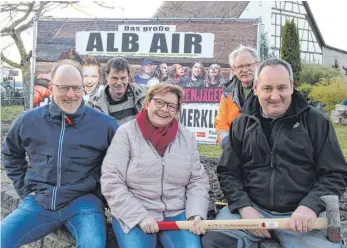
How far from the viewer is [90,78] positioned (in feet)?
28.3

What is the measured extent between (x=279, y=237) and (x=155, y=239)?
814 mm

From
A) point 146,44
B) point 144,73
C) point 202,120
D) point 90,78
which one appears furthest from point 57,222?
point 90,78

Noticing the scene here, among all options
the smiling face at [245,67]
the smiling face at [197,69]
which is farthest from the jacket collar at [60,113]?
the smiling face at [197,69]

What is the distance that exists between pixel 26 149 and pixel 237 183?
5.09 ft

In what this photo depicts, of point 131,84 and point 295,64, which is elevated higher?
point 295,64

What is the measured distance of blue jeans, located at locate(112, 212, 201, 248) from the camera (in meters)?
2.89

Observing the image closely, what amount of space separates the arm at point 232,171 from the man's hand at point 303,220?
1.28ft

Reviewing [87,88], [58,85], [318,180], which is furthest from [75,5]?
[318,180]

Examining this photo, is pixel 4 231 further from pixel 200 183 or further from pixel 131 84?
pixel 131 84

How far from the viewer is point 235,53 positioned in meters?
3.99

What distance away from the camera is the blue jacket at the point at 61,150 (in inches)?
125

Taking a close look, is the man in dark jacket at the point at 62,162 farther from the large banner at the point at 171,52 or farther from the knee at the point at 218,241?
the large banner at the point at 171,52

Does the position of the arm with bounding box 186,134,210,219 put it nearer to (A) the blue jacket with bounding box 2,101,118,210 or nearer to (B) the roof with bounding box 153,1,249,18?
(A) the blue jacket with bounding box 2,101,118,210

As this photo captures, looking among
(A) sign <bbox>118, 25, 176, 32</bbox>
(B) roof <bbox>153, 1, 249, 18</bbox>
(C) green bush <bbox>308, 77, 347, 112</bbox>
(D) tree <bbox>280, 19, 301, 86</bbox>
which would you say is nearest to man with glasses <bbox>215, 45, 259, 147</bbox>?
(A) sign <bbox>118, 25, 176, 32</bbox>
